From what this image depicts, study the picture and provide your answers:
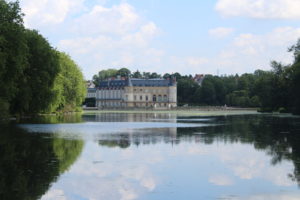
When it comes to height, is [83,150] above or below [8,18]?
below

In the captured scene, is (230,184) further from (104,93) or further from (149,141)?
(104,93)

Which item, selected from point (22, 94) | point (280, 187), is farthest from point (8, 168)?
point (22, 94)

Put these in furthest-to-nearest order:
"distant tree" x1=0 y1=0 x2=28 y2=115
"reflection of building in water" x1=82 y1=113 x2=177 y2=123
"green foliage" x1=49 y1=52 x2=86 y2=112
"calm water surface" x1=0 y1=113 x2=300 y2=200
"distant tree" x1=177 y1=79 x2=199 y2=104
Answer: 1. "distant tree" x1=177 y1=79 x2=199 y2=104
2. "green foliage" x1=49 y1=52 x2=86 y2=112
3. "reflection of building in water" x1=82 y1=113 x2=177 y2=123
4. "distant tree" x1=0 y1=0 x2=28 y2=115
5. "calm water surface" x1=0 y1=113 x2=300 y2=200

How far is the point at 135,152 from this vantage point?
2370 cm

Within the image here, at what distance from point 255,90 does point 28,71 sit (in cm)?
6104

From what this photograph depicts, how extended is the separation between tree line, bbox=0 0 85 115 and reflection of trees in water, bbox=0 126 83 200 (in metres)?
19.7

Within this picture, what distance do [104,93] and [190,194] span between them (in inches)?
6941

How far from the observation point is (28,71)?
60688 millimetres

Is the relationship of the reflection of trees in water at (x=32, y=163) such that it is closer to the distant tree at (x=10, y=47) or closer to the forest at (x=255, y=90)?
the distant tree at (x=10, y=47)

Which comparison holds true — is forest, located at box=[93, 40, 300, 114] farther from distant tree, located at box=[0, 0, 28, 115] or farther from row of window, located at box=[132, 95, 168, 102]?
distant tree, located at box=[0, 0, 28, 115]

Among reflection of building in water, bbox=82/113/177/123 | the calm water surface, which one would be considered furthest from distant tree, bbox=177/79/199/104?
the calm water surface

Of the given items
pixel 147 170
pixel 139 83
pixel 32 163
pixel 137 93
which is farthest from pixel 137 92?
pixel 147 170

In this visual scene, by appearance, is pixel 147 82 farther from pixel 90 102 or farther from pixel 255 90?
pixel 255 90

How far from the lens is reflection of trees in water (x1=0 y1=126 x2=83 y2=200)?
1440 centimetres
